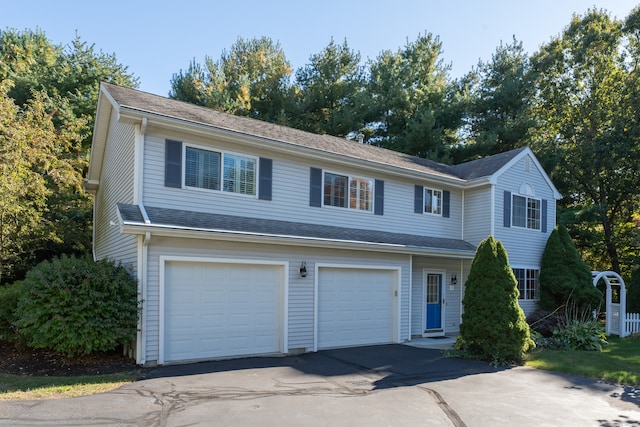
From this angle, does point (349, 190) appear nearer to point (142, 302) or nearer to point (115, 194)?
point (115, 194)

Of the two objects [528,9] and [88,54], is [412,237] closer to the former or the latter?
[528,9]

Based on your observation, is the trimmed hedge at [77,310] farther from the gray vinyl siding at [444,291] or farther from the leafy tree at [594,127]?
the leafy tree at [594,127]

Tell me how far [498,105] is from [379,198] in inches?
675

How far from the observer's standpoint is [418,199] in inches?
573

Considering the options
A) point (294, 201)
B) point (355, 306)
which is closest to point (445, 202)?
point (355, 306)

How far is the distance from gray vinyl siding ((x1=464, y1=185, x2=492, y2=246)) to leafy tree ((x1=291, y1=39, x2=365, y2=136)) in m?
10.6

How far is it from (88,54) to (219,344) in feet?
63.0

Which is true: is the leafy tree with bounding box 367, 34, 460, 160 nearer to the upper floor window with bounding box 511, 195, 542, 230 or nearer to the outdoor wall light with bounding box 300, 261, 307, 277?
the upper floor window with bounding box 511, 195, 542, 230

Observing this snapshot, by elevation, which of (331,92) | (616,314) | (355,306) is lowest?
(616,314)

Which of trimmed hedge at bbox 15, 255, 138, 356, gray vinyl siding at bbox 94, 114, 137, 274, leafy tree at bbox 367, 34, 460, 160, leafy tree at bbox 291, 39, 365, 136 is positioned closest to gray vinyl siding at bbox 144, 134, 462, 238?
gray vinyl siding at bbox 94, 114, 137, 274

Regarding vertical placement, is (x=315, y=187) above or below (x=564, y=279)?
above

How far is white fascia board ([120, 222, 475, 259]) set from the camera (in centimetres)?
832

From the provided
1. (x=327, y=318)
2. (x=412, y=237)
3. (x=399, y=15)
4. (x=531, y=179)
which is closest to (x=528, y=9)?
(x=399, y=15)

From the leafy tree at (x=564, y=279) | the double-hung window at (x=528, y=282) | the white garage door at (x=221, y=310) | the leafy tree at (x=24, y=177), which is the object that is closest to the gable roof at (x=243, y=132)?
the leafy tree at (x=24, y=177)
